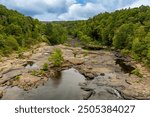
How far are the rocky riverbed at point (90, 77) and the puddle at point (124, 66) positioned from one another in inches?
44.2

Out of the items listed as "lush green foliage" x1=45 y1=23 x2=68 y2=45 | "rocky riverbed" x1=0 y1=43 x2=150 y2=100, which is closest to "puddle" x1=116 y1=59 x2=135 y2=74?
"rocky riverbed" x1=0 y1=43 x2=150 y2=100

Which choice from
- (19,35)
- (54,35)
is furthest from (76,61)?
(54,35)

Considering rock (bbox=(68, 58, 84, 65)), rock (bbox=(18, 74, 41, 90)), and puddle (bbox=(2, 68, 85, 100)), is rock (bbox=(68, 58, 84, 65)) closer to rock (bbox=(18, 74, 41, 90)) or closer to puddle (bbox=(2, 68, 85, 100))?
puddle (bbox=(2, 68, 85, 100))

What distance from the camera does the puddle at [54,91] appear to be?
45656 millimetres

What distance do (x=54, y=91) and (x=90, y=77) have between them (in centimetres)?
1256

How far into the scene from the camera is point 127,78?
187ft

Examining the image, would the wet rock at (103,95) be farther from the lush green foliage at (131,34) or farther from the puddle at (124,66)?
the lush green foliage at (131,34)

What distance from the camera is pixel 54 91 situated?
4912 cm

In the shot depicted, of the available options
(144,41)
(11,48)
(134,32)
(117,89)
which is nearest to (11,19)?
(11,48)

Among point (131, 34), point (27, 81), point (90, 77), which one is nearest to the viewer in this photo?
point (27, 81)

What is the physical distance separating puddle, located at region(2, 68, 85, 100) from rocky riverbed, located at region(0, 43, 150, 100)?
0.98 meters

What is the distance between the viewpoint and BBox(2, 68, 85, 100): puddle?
150 ft

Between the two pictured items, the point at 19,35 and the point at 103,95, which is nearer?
Result: the point at 103,95

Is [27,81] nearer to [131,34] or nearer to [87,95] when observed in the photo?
[87,95]
